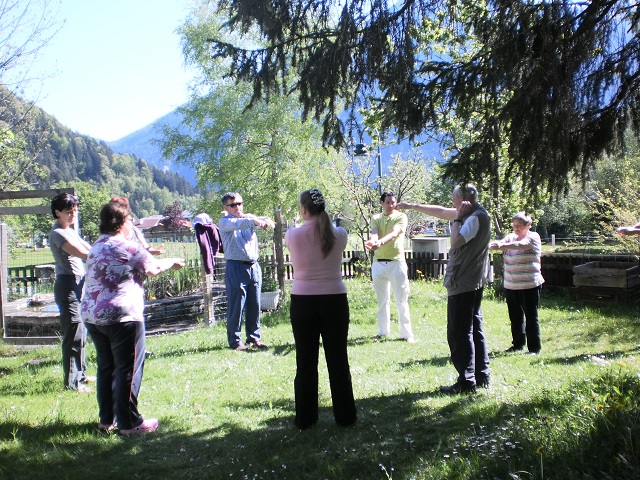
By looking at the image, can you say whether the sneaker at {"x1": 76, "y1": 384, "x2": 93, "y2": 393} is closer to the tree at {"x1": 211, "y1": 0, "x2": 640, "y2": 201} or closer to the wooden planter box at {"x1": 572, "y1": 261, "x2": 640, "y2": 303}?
the tree at {"x1": 211, "y1": 0, "x2": 640, "y2": 201}

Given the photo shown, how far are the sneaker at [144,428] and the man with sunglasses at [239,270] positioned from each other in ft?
9.00

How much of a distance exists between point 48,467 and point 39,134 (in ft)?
36.7

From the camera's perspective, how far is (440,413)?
4.05m

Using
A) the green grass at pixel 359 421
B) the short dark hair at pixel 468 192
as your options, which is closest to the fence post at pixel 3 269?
the green grass at pixel 359 421

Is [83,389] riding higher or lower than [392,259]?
lower

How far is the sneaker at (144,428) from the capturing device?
3984 mm

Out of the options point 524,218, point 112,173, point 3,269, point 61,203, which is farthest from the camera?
point 112,173

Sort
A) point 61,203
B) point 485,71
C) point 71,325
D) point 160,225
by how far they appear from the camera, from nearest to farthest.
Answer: point 485,71, point 61,203, point 71,325, point 160,225

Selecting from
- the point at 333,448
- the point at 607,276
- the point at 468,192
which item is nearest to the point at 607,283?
the point at 607,276

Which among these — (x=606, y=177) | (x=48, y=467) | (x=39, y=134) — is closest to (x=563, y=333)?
(x=48, y=467)

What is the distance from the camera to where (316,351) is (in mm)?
3926

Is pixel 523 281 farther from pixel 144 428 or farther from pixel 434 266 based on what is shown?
pixel 434 266

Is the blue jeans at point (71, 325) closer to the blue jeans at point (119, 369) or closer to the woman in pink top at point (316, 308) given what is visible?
the blue jeans at point (119, 369)

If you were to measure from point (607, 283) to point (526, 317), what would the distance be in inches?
188
